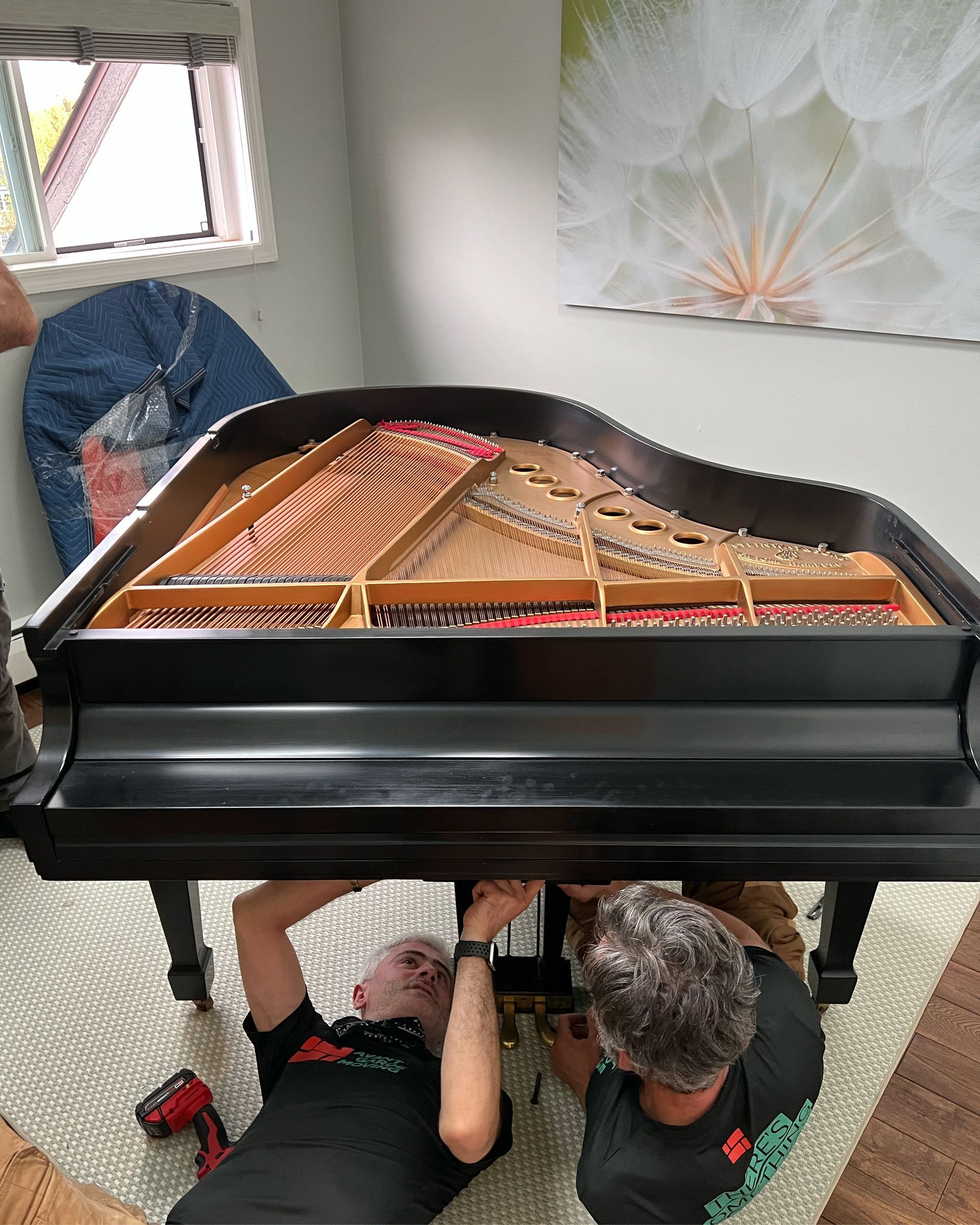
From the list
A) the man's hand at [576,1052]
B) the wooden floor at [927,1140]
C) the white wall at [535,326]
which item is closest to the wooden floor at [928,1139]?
the wooden floor at [927,1140]

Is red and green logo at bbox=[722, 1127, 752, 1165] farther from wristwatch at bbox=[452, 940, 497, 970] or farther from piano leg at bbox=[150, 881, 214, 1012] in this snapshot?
piano leg at bbox=[150, 881, 214, 1012]

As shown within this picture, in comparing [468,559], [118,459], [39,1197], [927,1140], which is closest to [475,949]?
[39,1197]

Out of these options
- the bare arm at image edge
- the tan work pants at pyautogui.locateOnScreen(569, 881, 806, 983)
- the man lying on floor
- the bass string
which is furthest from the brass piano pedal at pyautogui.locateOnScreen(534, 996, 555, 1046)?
the bare arm at image edge

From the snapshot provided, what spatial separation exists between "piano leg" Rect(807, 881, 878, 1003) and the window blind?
12.7 feet

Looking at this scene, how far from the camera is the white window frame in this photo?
3.81 metres

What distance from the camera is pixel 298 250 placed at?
474 cm

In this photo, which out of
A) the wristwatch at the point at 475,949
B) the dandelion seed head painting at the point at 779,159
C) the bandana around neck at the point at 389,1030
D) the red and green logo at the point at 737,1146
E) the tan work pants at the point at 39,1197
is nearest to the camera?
the tan work pants at the point at 39,1197

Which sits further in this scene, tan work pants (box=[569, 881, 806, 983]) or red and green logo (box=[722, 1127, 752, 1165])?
tan work pants (box=[569, 881, 806, 983])

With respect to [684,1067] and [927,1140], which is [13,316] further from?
[927,1140]

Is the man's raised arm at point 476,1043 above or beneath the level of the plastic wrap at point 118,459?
beneath

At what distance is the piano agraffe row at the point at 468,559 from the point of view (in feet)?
5.99

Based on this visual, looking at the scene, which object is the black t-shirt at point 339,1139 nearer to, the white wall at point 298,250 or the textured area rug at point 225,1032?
the textured area rug at point 225,1032

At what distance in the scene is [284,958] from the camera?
1.80 metres

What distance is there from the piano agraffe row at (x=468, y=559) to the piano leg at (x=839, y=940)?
1.87 ft
